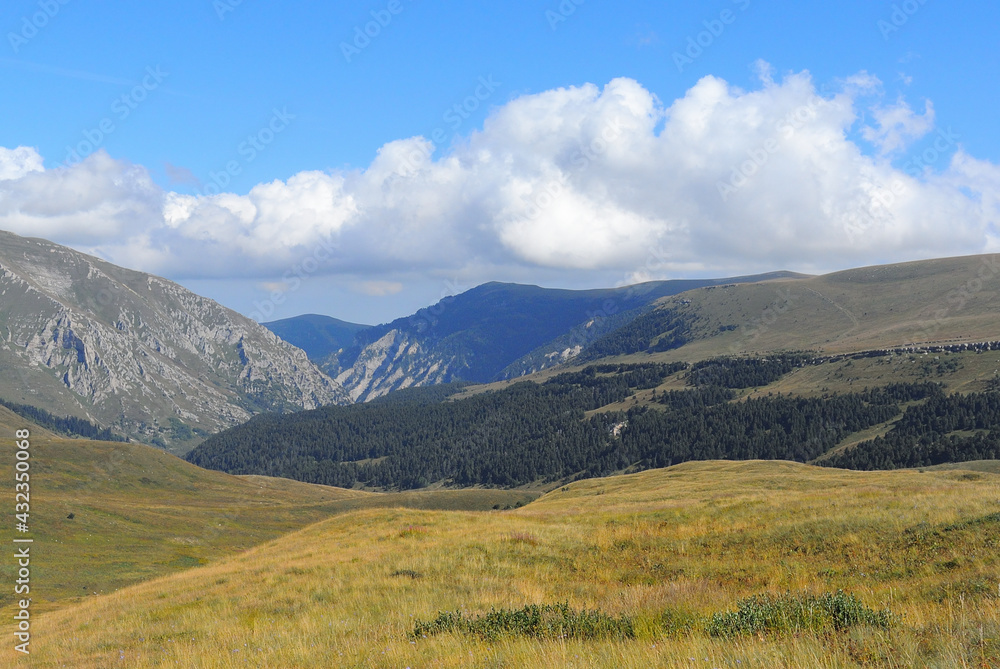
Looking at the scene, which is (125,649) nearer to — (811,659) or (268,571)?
(268,571)

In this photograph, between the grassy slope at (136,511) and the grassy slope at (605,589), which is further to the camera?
the grassy slope at (136,511)

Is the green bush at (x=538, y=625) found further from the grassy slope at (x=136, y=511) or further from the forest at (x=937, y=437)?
the forest at (x=937, y=437)

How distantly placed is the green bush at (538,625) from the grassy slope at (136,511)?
132 feet

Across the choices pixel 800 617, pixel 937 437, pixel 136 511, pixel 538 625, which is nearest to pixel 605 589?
pixel 538 625

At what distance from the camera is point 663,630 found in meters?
10.8

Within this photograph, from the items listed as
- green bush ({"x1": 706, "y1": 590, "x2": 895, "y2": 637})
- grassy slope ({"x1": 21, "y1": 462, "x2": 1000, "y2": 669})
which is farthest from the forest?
green bush ({"x1": 706, "y1": 590, "x2": 895, "y2": 637})

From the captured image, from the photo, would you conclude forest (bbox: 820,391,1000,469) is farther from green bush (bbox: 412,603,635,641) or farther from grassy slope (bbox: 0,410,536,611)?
green bush (bbox: 412,603,635,641)

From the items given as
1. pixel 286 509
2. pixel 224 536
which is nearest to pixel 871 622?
pixel 224 536

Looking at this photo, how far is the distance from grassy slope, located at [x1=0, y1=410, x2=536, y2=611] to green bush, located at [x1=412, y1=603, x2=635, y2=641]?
132 feet

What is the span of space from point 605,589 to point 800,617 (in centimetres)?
755

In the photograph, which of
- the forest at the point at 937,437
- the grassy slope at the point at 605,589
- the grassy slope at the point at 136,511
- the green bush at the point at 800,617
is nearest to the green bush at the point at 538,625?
the grassy slope at the point at 605,589

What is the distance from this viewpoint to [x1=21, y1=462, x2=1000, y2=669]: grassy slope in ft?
29.4

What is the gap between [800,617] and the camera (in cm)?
1034

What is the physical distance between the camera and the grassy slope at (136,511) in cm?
5734
